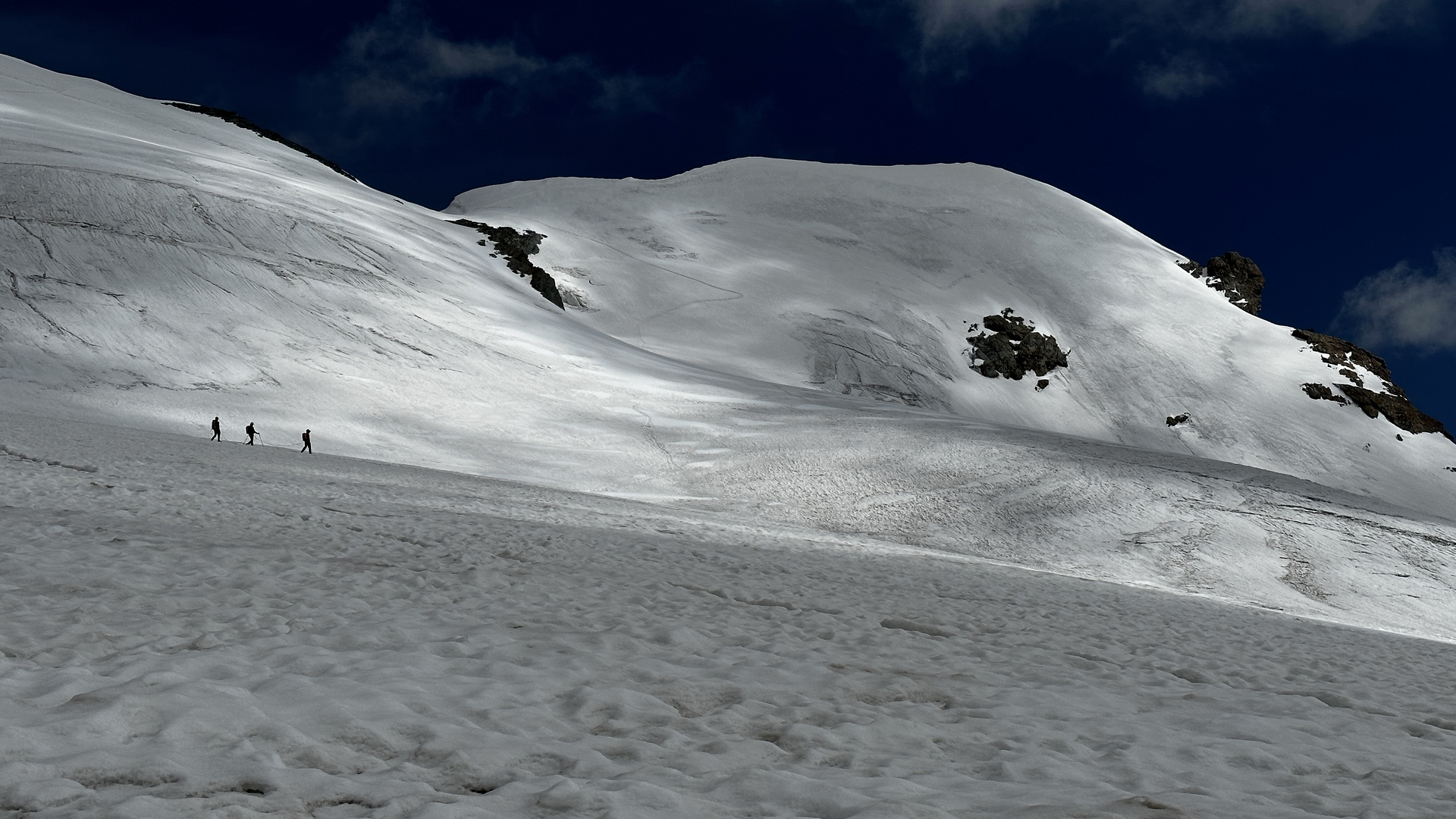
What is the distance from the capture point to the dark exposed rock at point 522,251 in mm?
54719

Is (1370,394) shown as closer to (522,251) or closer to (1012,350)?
(1012,350)

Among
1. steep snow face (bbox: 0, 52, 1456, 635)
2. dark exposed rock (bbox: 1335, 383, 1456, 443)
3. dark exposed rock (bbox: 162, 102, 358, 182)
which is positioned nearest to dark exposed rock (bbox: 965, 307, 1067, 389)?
steep snow face (bbox: 0, 52, 1456, 635)

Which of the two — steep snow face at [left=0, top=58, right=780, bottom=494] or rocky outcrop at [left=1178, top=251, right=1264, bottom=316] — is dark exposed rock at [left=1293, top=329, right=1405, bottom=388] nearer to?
rocky outcrop at [left=1178, top=251, right=1264, bottom=316]

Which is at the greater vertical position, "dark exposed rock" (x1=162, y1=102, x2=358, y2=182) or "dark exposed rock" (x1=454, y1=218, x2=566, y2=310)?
"dark exposed rock" (x1=162, y1=102, x2=358, y2=182)

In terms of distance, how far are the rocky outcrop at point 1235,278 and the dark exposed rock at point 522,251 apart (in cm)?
5794

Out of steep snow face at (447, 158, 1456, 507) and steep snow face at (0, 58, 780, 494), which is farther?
steep snow face at (447, 158, 1456, 507)

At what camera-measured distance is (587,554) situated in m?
Answer: 12.9

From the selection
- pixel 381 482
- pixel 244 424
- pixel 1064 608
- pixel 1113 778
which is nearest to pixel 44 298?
pixel 244 424

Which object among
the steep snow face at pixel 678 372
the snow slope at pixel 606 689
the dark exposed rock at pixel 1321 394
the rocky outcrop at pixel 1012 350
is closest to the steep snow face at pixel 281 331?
the steep snow face at pixel 678 372

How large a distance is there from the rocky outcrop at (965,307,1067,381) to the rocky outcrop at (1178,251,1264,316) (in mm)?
23464

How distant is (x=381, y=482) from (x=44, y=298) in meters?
21.2

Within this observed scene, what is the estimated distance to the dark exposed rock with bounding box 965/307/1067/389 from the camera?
211 feet

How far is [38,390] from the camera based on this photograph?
26953 mm

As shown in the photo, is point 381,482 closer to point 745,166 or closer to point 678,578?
point 678,578
